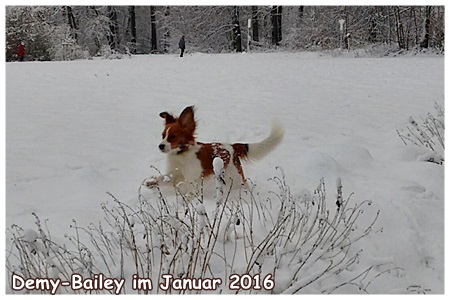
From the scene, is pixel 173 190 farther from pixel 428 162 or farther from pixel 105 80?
pixel 105 80

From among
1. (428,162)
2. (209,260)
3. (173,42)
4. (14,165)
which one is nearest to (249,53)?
(173,42)

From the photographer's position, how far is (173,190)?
3.28 m

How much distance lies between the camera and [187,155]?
3.24 m

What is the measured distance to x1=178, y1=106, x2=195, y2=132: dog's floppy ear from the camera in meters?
3.18

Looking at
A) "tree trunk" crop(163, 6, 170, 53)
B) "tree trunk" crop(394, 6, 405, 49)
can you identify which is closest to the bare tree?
"tree trunk" crop(163, 6, 170, 53)

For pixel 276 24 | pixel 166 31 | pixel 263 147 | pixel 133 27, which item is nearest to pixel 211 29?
pixel 166 31

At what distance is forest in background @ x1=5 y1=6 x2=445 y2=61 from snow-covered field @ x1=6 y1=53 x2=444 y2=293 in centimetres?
36

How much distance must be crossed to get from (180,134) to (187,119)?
11cm

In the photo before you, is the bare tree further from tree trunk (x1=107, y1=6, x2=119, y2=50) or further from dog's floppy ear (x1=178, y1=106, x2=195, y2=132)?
dog's floppy ear (x1=178, y1=106, x2=195, y2=132)

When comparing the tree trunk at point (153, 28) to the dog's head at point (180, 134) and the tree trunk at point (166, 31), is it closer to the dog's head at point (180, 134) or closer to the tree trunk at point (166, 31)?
the tree trunk at point (166, 31)

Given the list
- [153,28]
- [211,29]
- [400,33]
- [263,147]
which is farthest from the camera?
[400,33]

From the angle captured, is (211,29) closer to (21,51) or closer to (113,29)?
(113,29)

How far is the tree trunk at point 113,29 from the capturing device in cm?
398

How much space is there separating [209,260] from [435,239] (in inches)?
53.6
